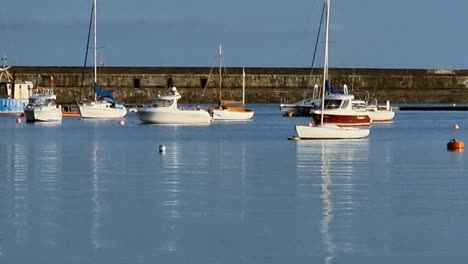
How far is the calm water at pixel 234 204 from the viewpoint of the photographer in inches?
622

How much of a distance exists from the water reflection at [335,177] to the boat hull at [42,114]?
71.5ft

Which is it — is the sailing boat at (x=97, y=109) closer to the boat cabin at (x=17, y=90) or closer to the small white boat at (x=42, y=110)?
the small white boat at (x=42, y=110)

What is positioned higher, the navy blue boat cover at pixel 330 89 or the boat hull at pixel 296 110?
the navy blue boat cover at pixel 330 89

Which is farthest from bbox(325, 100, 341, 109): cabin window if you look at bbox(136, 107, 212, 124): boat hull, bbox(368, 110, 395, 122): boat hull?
bbox(368, 110, 395, 122): boat hull

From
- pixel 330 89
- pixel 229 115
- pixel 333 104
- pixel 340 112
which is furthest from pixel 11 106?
pixel 340 112

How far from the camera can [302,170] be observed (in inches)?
1077

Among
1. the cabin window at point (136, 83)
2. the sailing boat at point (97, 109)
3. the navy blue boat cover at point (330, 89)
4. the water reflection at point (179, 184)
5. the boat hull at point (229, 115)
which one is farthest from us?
the cabin window at point (136, 83)

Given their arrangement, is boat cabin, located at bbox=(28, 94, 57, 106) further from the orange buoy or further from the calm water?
the orange buoy

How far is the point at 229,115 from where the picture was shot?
6262 cm

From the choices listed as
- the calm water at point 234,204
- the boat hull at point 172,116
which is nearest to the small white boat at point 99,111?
the boat hull at point 172,116

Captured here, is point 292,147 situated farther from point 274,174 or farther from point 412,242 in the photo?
point 412,242

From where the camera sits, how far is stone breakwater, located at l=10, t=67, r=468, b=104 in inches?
3425

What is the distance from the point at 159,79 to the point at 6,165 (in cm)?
5996

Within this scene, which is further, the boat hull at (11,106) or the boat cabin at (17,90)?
the boat hull at (11,106)
